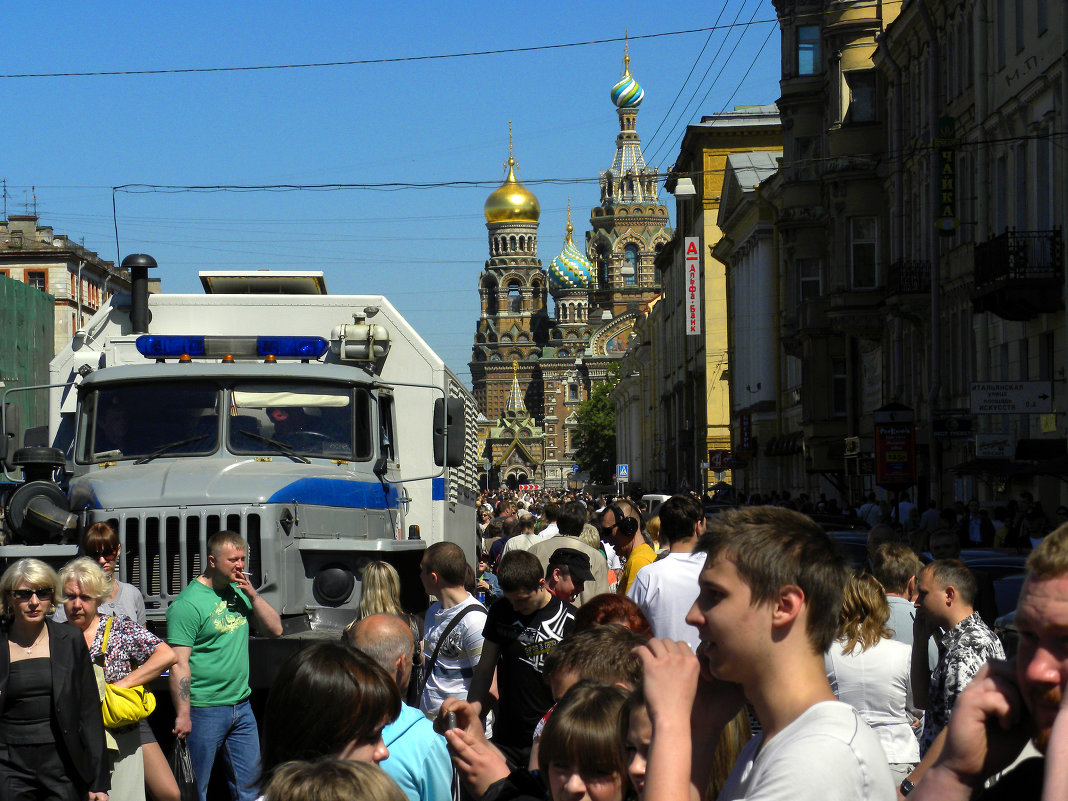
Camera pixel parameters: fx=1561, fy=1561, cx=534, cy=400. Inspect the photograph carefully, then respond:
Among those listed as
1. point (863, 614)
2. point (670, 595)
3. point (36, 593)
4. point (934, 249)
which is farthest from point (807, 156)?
point (36, 593)

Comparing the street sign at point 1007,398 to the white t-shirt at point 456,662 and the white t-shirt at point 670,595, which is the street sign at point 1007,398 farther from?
the white t-shirt at point 456,662

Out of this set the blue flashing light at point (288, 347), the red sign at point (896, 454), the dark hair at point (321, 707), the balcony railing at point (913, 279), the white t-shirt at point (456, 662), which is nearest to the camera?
the dark hair at point (321, 707)

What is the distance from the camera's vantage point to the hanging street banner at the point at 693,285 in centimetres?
6944

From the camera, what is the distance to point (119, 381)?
1168 cm

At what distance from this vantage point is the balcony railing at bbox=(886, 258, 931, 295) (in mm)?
30828

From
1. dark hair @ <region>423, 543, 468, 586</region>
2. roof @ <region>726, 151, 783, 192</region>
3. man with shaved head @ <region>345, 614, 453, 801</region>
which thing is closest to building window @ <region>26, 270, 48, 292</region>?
roof @ <region>726, 151, 783, 192</region>

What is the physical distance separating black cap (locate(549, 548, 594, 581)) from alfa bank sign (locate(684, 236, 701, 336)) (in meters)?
61.4

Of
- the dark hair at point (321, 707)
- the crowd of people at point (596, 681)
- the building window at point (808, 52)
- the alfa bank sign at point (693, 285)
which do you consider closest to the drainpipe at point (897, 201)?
the building window at point (808, 52)

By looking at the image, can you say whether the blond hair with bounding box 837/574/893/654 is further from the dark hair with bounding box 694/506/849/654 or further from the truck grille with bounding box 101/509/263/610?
the truck grille with bounding box 101/509/263/610

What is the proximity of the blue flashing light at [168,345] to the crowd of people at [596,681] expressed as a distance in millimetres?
3186

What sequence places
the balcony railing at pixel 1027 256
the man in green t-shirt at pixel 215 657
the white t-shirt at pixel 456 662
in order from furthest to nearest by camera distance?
the balcony railing at pixel 1027 256 → the man in green t-shirt at pixel 215 657 → the white t-shirt at pixel 456 662

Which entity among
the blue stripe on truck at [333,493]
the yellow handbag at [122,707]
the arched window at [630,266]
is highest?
the arched window at [630,266]

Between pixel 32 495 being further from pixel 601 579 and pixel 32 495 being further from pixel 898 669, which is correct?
pixel 898 669

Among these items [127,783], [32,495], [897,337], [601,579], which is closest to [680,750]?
[127,783]
